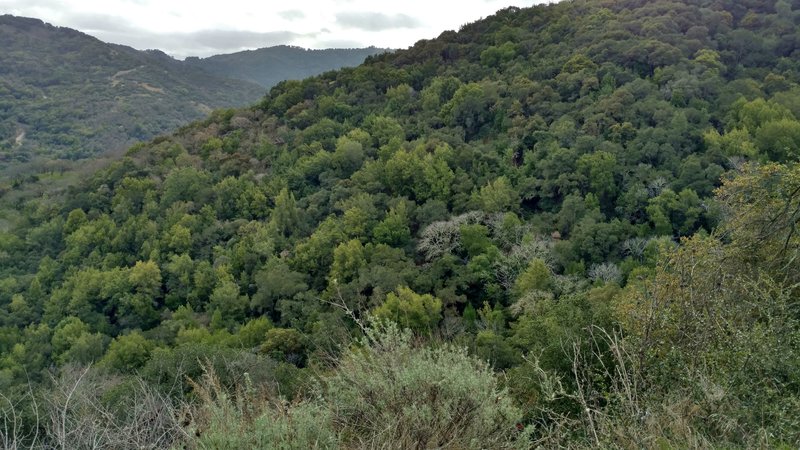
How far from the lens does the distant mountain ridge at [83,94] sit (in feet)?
225

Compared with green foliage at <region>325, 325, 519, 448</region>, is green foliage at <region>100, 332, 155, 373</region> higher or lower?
lower

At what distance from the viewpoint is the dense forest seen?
3.92 metres

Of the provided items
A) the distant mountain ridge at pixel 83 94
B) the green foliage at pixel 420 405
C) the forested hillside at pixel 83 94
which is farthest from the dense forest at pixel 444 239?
the forested hillside at pixel 83 94

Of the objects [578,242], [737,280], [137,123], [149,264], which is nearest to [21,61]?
[137,123]

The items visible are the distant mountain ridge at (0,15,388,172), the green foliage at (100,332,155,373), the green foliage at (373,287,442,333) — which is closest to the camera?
the green foliage at (373,287,442,333)

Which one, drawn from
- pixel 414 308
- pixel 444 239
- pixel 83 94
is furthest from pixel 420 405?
pixel 83 94

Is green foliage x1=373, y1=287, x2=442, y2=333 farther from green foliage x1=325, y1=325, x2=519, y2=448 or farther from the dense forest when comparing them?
green foliage x1=325, y1=325, x2=519, y2=448

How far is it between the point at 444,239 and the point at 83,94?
84.1 m

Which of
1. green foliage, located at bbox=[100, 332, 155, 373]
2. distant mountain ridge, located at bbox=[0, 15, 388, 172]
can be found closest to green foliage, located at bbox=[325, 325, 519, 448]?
green foliage, located at bbox=[100, 332, 155, 373]

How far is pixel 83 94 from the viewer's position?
8431cm

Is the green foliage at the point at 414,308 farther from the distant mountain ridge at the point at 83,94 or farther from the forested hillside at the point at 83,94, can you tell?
the forested hillside at the point at 83,94

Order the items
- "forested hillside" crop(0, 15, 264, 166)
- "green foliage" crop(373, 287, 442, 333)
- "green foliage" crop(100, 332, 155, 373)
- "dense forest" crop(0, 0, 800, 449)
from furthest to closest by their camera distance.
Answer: "forested hillside" crop(0, 15, 264, 166) → "green foliage" crop(100, 332, 155, 373) → "green foliage" crop(373, 287, 442, 333) → "dense forest" crop(0, 0, 800, 449)

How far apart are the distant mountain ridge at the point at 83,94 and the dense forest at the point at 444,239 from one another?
38847 millimetres

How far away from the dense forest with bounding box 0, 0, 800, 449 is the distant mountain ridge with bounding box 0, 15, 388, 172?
38.8 metres
